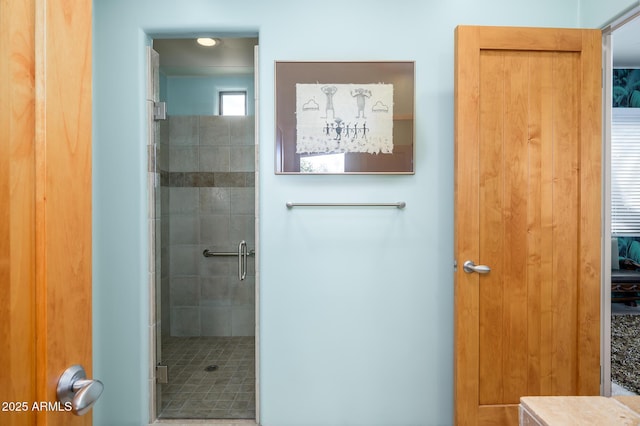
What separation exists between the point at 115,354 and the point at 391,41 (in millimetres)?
2316

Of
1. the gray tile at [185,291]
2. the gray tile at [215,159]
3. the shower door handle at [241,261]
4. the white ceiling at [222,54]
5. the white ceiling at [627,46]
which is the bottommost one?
the gray tile at [185,291]

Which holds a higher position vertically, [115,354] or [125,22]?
[125,22]

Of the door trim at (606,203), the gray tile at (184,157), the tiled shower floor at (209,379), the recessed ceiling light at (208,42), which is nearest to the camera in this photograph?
the door trim at (606,203)

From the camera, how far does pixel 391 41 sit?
6.41 feet

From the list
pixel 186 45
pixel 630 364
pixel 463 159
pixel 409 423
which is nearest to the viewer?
pixel 463 159

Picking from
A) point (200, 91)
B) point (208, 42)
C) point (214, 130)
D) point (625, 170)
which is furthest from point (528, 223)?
point (625, 170)

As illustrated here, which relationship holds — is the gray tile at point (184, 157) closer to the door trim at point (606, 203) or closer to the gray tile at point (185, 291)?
the gray tile at point (185, 291)


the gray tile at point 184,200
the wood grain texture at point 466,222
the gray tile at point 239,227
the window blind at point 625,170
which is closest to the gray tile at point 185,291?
the gray tile at point 239,227

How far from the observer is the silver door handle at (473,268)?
172 centimetres

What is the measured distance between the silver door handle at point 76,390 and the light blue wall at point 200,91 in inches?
131

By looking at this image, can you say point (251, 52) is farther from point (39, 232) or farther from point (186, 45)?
point (39, 232)

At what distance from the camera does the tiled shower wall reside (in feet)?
11.7

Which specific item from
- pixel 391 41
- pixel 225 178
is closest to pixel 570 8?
pixel 391 41

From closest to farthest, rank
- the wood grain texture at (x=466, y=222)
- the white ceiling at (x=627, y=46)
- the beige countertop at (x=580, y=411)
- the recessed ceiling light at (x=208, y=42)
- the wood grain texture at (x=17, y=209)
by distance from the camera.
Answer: the wood grain texture at (x=17, y=209), the beige countertop at (x=580, y=411), the wood grain texture at (x=466, y=222), the recessed ceiling light at (x=208, y=42), the white ceiling at (x=627, y=46)
